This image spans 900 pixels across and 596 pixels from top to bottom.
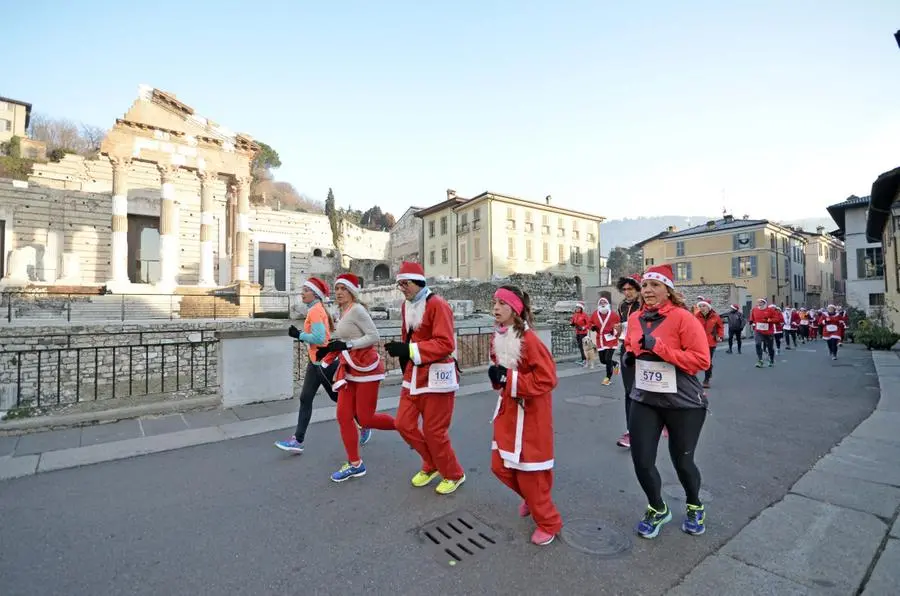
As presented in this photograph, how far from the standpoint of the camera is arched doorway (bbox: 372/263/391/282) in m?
54.1

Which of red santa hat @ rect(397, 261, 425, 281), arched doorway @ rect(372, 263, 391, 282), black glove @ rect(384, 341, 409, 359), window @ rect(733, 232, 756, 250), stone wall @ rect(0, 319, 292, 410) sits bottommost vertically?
stone wall @ rect(0, 319, 292, 410)

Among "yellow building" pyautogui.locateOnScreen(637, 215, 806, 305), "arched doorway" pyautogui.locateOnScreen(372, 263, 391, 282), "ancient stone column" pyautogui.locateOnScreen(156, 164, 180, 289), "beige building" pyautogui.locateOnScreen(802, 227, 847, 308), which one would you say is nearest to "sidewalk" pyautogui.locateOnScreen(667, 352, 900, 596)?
"ancient stone column" pyautogui.locateOnScreen(156, 164, 180, 289)

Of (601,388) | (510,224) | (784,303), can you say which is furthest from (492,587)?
(784,303)

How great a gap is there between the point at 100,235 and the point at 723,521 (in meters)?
38.2

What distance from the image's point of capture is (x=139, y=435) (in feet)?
17.5

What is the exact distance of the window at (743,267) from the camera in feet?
137

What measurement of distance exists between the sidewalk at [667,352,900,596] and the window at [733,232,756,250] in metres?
45.7

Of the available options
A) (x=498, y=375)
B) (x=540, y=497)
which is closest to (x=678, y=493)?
(x=540, y=497)

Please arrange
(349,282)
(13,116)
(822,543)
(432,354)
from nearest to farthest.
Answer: (822,543) < (432,354) < (349,282) < (13,116)

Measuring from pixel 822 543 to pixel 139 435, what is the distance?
679 cm

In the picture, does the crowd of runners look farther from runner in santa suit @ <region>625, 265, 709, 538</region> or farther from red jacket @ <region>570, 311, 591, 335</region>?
red jacket @ <region>570, 311, 591, 335</region>

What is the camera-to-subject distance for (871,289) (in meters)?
28.2

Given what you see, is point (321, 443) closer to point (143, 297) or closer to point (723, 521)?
point (723, 521)

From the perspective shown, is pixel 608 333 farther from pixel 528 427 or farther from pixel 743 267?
pixel 743 267
